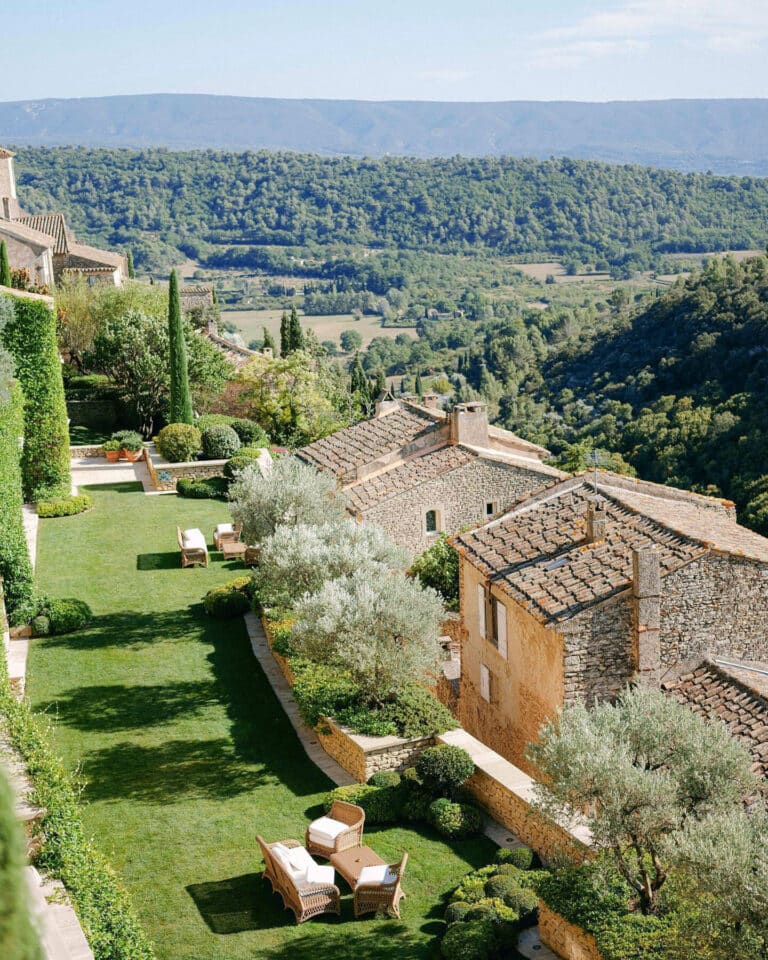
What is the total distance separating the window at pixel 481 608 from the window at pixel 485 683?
729 millimetres

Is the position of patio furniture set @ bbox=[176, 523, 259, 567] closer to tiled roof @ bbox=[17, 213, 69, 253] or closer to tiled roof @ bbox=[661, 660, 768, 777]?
tiled roof @ bbox=[661, 660, 768, 777]

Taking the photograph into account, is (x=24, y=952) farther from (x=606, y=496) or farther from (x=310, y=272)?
(x=310, y=272)

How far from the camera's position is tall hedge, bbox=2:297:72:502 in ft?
111

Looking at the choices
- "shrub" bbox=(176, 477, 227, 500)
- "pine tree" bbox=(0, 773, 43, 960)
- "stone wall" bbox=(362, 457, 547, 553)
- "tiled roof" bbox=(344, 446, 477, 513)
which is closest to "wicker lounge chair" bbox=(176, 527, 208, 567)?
"tiled roof" bbox=(344, 446, 477, 513)

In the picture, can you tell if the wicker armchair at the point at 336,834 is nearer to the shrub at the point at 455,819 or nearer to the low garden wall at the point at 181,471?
the shrub at the point at 455,819

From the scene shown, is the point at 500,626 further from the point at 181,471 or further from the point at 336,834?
the point at 181,471

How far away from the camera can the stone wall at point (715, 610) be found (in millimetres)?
18688

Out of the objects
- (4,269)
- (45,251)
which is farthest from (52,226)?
(4,269)

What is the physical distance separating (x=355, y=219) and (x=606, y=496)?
160 m

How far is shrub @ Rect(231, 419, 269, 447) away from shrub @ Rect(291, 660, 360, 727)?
22265 millimetres

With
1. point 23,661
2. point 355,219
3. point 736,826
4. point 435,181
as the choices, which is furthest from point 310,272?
point 736,826

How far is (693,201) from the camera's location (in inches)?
6004

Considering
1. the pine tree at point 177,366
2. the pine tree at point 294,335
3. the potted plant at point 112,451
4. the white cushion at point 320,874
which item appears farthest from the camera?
the pine tree at point 294,335

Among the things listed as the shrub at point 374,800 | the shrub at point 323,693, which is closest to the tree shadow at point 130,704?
the shrub at point 323,693
